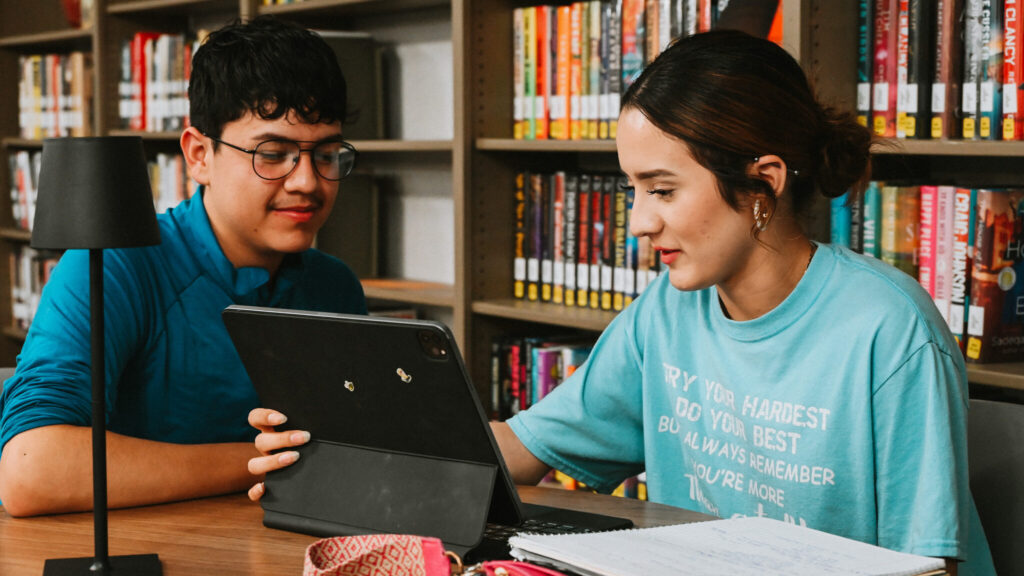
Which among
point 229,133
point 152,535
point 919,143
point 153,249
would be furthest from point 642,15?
point 152,535

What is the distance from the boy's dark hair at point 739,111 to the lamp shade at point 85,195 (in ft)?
2.14

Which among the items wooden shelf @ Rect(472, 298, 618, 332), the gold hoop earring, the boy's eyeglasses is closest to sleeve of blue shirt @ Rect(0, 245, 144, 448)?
the boy's eyeglasses

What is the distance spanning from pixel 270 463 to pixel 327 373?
6.4 inches

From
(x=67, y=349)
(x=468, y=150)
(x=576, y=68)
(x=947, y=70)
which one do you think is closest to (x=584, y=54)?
(x=576, y=68)

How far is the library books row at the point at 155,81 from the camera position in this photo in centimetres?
341

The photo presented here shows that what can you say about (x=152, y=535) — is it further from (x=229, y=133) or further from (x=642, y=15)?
(x=642, y=15)

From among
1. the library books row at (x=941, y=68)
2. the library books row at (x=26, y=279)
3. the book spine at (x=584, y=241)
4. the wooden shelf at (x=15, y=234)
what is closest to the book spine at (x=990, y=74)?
the library books row at (x=941, y=68)

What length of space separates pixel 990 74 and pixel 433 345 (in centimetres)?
121

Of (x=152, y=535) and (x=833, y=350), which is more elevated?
(x=833, y=350)

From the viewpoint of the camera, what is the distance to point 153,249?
152 centimetres

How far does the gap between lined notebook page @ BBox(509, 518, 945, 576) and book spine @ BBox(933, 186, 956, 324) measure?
102 centimetres

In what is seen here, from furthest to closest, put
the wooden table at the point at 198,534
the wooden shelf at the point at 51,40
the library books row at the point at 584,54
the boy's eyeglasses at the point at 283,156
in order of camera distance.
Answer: the wooden shelf at the point at 51,40
the library books row at the point at 584,54
the boy's eyeglasses at the point at 283,156
the wooden table at the point at 198,534

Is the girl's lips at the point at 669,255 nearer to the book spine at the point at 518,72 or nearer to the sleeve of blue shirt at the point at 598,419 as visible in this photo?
the sleeve of blue shirt at the point at 598,419

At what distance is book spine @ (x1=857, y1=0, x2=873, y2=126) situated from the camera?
1908mm
